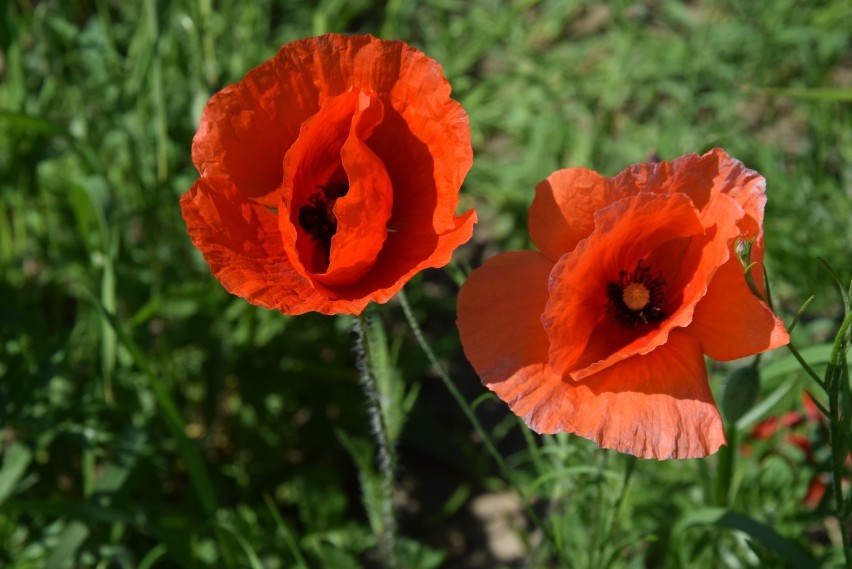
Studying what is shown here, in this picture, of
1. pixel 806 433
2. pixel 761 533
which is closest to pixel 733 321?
pixel 761 533

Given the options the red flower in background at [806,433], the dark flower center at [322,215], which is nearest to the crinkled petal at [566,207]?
the dark flower center at [322,215]

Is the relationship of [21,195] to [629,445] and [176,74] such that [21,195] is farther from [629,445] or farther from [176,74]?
[629,445]

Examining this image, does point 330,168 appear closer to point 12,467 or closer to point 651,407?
point 651,407

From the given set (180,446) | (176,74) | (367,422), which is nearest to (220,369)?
(367,422)

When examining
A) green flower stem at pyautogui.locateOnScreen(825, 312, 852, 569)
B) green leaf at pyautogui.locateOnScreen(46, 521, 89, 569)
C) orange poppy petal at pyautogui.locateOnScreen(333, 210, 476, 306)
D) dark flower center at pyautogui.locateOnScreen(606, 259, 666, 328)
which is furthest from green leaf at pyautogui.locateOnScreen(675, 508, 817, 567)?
green leaf at pyautogui.locateOnScreen(46, 521, 89, 569)

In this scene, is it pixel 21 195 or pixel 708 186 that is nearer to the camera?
pixel 708 186

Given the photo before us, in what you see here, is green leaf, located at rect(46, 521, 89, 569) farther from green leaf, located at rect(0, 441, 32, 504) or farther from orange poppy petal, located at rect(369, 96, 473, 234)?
orange poppy petal, located at rect(369, 96, 473, 234)
